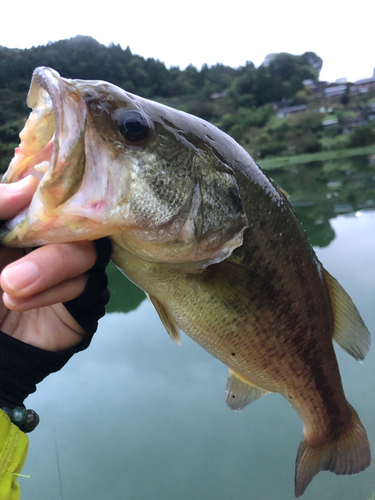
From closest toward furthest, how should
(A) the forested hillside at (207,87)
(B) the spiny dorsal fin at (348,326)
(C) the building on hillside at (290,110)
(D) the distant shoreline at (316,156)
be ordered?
1. (B) the spiny dorsal fin at (348,326)
2. (A) the forested hillside at (207,87)
3. (D) the distant shoreline at (316,156)
4. (C) the building on hillside at (290,110)

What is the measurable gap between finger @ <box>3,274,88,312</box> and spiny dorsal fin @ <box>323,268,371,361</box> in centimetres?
94

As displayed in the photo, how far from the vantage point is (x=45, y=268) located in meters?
0.60

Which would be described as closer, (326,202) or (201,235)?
(201,235)

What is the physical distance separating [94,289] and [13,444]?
424mm

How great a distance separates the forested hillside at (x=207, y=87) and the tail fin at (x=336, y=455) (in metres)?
14.3

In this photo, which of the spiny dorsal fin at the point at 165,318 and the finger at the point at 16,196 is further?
the spiny dorsal fin at the point at 165,318

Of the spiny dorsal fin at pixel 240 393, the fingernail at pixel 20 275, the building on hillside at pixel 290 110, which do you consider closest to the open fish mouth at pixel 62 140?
the fingernail at pixel 20 275

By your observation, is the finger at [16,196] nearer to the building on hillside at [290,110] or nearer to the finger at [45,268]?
the finger at [45,268]

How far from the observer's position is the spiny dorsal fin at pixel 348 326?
121 cm

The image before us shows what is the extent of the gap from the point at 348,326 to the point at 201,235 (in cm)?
84

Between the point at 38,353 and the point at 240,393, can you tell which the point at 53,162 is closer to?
the point at 38,353

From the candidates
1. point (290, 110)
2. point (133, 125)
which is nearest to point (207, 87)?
point (290, 110)

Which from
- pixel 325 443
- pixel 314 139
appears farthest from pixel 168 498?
pixel 314 139

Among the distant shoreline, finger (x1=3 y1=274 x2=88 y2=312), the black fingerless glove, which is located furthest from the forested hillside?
finger (x1=3 y1=274 x2=88 y2=312)
